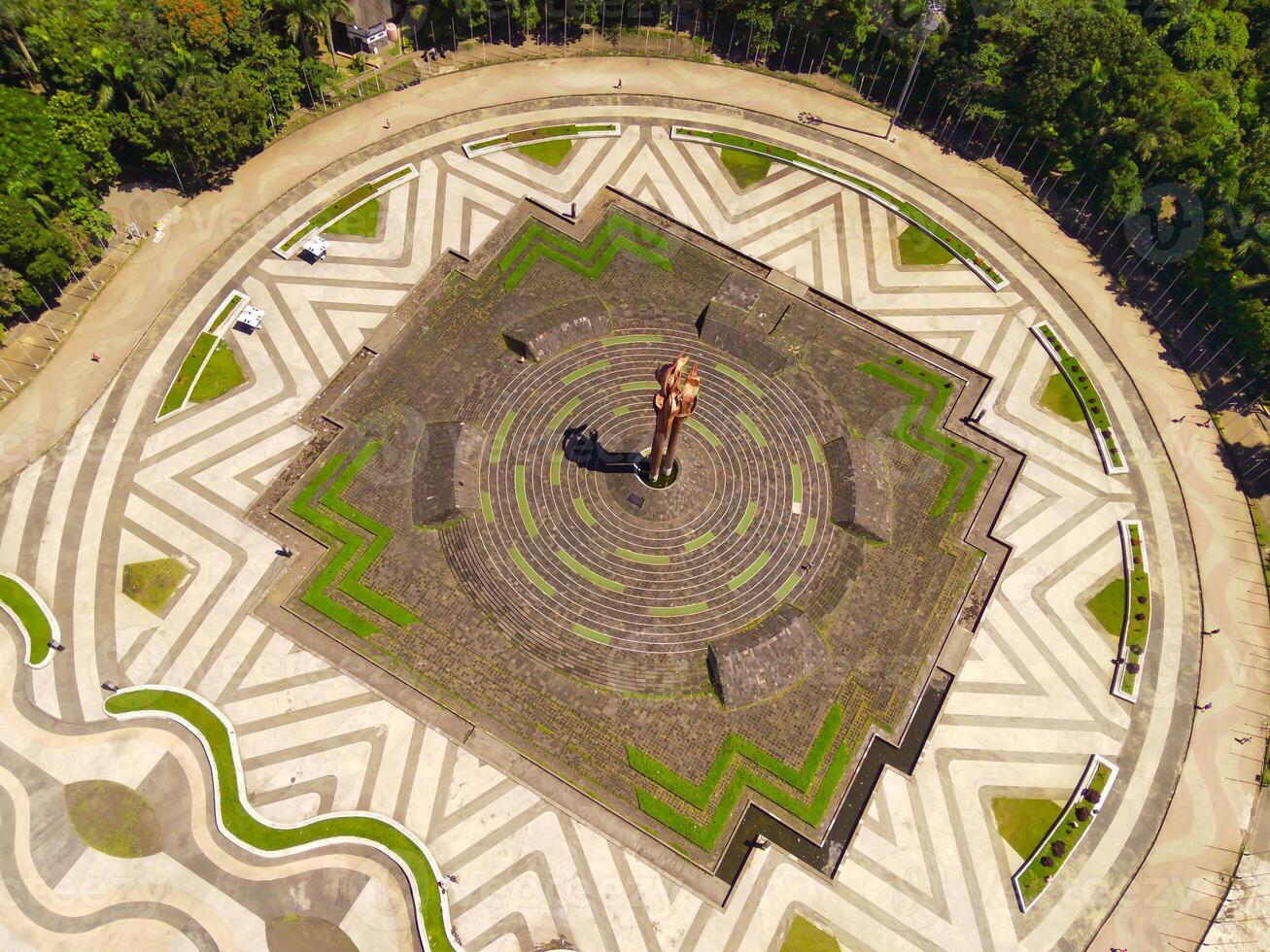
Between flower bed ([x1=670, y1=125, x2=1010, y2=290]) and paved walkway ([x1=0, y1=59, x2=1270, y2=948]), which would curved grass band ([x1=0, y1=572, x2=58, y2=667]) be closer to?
paved walkway ([x1=0, y1=59, x2=1270, y2=948])

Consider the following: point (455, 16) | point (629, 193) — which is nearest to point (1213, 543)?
point (629, 193)

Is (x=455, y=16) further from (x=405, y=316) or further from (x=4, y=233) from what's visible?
(x=4, y=233)

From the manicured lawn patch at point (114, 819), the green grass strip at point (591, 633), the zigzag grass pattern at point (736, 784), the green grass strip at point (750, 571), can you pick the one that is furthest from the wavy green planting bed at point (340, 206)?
the zigzag grass pattern at point (736, 784)

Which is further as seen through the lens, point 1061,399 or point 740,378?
point 1061,399

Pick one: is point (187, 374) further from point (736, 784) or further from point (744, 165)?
point (744, 165)

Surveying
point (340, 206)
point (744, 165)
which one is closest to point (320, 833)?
point (340, 206)
